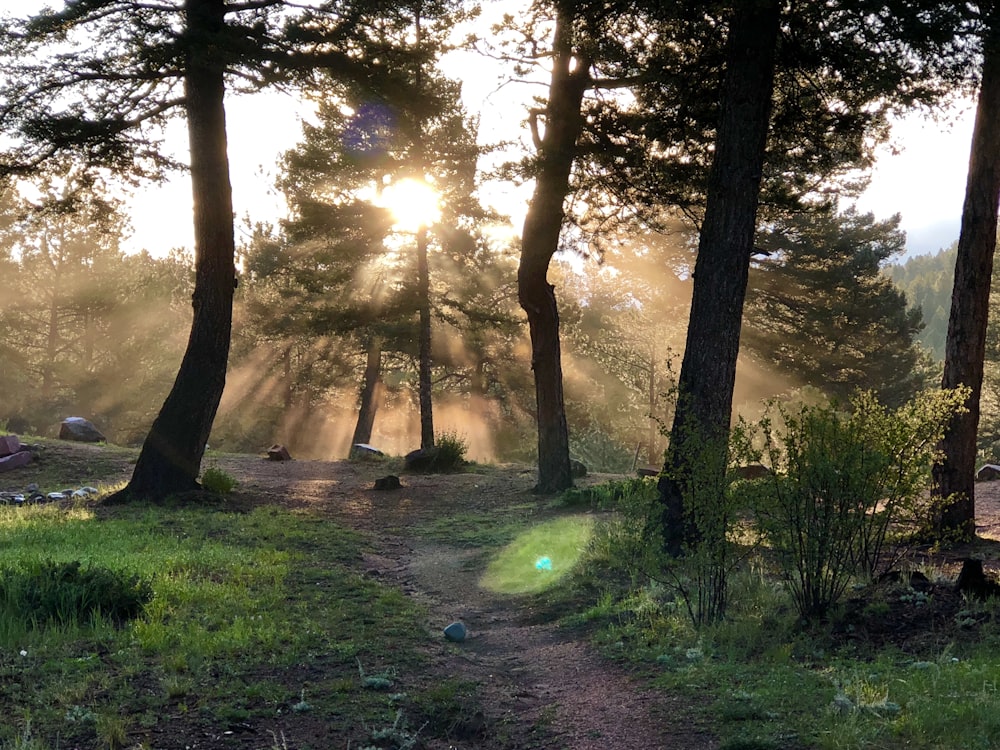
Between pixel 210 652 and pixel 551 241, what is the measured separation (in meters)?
10.1

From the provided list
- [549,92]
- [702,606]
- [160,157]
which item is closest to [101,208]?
[160,157]

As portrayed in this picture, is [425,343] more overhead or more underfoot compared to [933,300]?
more underfoot

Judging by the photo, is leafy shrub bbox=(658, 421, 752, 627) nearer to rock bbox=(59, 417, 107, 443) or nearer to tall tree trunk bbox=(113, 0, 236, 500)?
tall tree trunk bbox=(113, 0, 236, 500)

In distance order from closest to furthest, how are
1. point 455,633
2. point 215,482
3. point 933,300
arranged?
1. point 455,633
2. point 215,482
3. point 933,300

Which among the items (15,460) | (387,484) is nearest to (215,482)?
(387,484)

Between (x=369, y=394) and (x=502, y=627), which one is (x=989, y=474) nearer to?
(x=502, y=627)

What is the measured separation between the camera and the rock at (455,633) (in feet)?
19.5

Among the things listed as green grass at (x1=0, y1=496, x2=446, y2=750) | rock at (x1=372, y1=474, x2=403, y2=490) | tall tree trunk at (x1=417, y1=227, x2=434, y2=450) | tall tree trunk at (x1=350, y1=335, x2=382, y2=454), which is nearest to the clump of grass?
rock at (x1=372, y1=474, x2=403, y2=490)

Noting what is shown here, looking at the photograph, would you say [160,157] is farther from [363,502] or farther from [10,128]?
[363,502]

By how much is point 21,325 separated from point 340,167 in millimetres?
23955

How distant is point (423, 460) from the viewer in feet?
61.9

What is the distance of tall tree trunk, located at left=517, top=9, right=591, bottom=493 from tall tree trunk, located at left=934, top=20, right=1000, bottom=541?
5.71 metres

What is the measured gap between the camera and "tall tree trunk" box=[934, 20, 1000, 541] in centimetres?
863

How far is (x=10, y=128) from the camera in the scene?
36.4ft
